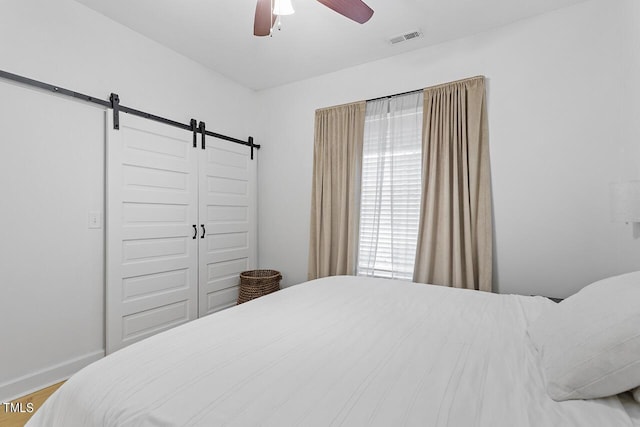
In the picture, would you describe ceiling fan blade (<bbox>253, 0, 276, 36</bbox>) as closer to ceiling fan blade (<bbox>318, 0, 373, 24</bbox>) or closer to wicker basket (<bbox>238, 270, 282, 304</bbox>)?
ceiling fan blade (<bbox>318, 0, 373, 24</bbox>)

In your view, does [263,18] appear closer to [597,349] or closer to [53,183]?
[53,183]

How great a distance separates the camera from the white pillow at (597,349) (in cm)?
75

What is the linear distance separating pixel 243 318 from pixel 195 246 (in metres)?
1.85

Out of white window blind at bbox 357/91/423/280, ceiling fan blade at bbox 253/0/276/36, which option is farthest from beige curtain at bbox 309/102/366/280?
ceiling fan blade at bbox 253/0/276/36

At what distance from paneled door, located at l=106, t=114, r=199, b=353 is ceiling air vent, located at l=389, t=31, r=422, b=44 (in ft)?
6.91

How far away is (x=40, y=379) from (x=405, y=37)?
375 cm

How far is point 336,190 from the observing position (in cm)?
317

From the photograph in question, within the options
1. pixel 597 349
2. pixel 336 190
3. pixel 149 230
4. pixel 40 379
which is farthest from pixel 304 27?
pixel 40 379

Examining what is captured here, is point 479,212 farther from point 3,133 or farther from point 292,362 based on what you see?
point 3,133

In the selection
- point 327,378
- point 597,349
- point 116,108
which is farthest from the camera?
point 116,108

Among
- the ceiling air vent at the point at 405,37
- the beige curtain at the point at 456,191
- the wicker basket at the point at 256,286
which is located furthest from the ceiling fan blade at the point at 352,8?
the wicker basket at the point at 256,286

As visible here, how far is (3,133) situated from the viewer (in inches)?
73.9

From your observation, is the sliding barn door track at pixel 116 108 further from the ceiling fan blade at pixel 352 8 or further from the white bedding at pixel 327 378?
the white bedding at pixel 327 378

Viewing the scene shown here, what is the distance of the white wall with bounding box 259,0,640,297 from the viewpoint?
2090 millimetres
